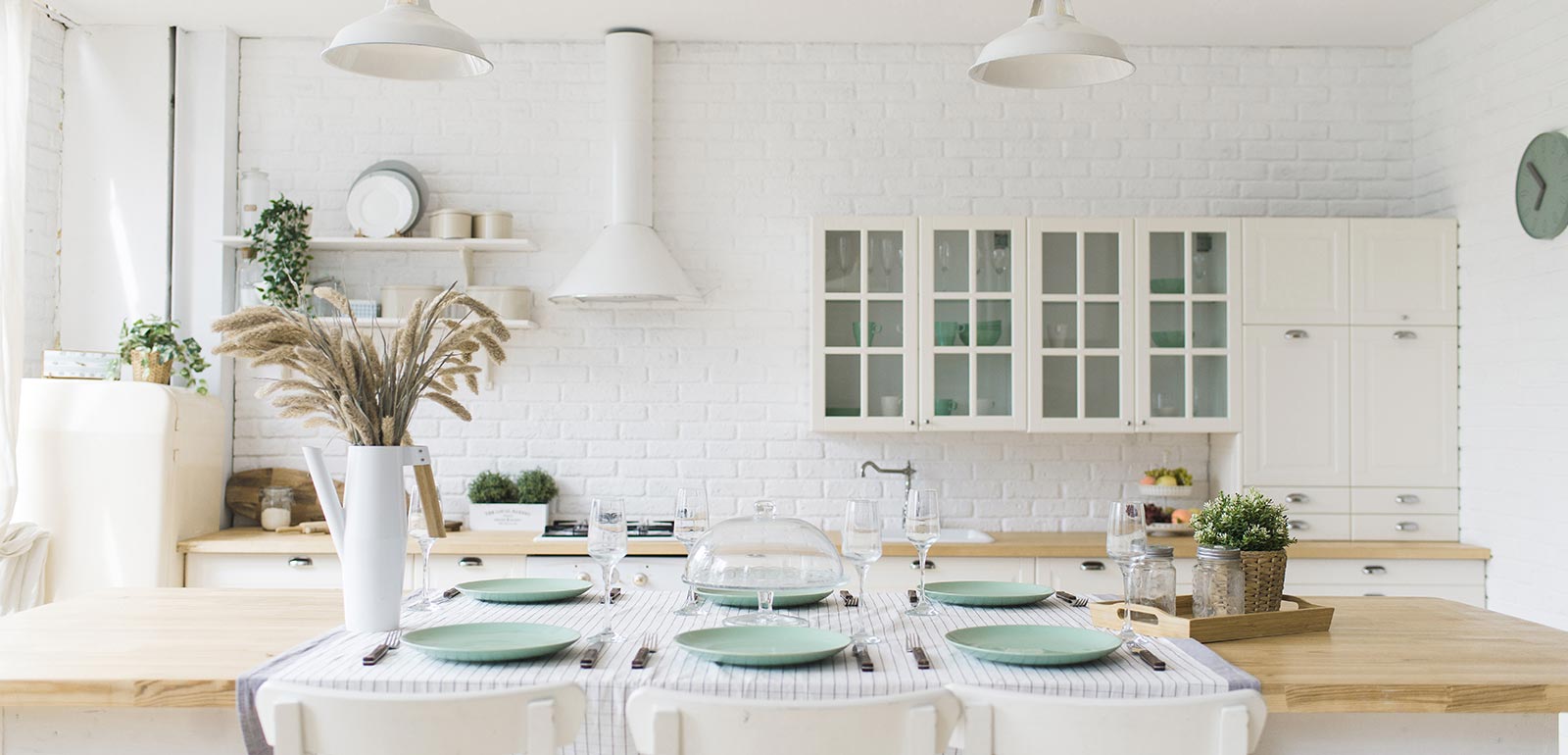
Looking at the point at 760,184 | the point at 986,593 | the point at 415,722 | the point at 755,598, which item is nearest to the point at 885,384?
the point at 760,184

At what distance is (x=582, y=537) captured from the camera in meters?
4.02

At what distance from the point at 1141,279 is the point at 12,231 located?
3709 mm

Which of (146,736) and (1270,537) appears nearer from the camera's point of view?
(146,736)

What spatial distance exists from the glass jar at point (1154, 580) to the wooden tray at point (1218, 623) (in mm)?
19

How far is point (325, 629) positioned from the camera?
2.24 meters

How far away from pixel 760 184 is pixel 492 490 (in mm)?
1519

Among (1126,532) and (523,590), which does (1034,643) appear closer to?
(1126,532)

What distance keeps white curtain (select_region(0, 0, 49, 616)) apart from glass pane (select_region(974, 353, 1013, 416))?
3105 mm

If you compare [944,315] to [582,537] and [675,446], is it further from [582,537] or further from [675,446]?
[582,537]

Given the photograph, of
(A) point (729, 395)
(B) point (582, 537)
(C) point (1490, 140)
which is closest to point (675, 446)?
(A) point (729, 395)

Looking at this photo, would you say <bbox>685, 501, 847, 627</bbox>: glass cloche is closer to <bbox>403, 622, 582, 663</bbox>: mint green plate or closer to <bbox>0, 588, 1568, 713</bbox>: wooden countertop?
<bbox>403, 622, 582, 663</bbox>: mint green plate

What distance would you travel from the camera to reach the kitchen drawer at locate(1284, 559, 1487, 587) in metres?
4.04

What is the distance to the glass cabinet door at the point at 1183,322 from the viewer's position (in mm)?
4207

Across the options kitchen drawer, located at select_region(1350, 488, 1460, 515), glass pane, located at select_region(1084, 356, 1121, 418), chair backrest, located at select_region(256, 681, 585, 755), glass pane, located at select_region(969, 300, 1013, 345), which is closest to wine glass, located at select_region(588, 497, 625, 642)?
chair backrest, located at select_region(256, 681, 585, 755)
